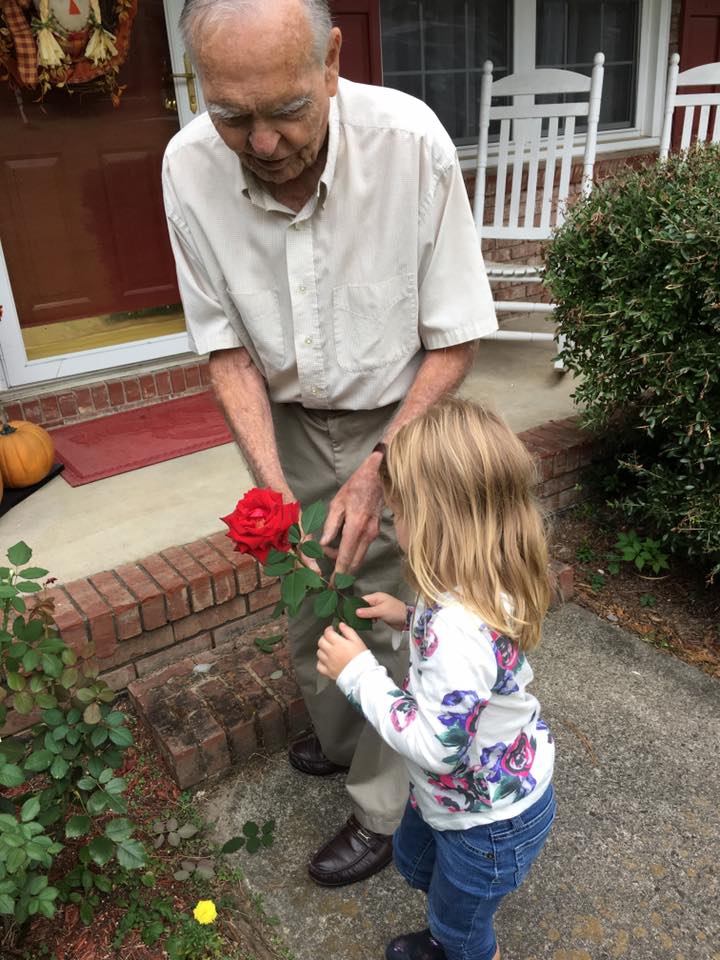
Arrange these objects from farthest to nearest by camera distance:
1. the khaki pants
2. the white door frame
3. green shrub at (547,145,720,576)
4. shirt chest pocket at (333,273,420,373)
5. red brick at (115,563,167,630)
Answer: the white door frame < green shrub at (547,145,720,576) < red brick at (115,563,167,630) < the khaki pants < shirt chest pocket at (333,273,420,373)

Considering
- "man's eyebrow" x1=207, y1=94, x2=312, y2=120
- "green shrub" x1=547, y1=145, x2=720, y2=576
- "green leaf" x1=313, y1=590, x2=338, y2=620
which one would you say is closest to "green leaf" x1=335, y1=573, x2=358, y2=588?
"green leaf" x1=313, y1=590, x2=338, y2=620

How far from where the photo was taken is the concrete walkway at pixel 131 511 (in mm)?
2688

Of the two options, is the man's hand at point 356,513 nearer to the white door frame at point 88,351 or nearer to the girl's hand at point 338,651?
the girl's hand at point 338,651

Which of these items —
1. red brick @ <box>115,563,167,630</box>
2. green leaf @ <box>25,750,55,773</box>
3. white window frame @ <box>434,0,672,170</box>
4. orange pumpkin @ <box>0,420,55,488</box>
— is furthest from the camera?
white window frame @ <box>434,0,672,170</box>

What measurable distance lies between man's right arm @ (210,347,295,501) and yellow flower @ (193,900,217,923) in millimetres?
900

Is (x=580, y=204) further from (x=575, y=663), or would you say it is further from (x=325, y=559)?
(x=325, y=559)

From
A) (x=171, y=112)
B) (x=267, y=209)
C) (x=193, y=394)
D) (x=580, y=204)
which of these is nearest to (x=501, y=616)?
(x=267, y=209)

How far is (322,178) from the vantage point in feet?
5.14

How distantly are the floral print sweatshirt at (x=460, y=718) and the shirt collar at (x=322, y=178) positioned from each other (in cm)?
85

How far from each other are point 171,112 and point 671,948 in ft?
12.9

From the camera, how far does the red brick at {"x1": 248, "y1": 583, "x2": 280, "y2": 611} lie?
263cm

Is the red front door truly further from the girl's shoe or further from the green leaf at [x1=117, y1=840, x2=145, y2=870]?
the girl's shoe

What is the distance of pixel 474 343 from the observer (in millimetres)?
1779

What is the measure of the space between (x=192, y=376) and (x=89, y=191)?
0.98 meters
